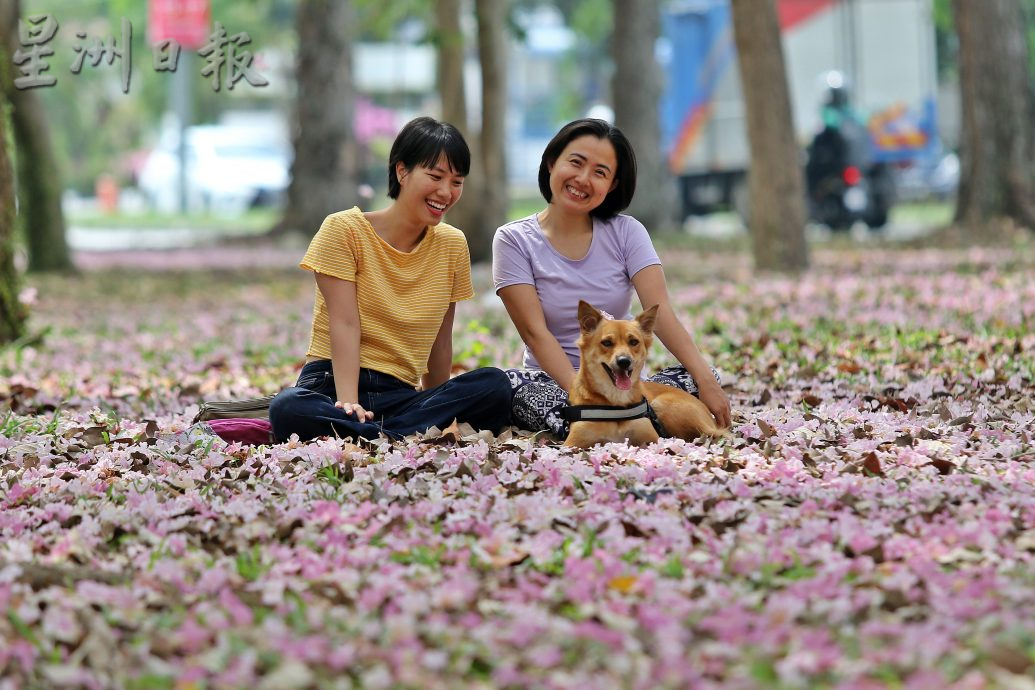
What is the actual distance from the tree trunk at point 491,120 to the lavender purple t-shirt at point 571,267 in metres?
10.1

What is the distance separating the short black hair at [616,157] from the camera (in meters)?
6.39

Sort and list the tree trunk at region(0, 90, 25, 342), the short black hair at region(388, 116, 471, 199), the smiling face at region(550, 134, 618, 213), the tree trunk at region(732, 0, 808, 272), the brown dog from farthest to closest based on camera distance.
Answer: the tree trunk at region(732, 0, 808, 272) → the tree trunk at region(0, 90, 25, 342) → the smiling face at region(550, 134, 618, 213) → the short black hair at region(388, 116, 471, 199) → the brown dog

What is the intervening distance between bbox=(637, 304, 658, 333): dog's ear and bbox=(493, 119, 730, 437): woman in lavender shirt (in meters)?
0.40

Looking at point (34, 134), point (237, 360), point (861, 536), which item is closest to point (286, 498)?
point (861, 536)

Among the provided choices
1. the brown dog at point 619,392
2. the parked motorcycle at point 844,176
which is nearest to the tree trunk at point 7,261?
the brown dog at point 619,392

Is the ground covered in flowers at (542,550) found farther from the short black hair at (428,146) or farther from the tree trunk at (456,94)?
the tree trunk at (456,94)

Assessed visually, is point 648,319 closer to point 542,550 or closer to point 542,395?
point 542,395

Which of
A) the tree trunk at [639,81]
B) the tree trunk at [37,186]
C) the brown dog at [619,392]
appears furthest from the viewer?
the tree trunk at [639,81]

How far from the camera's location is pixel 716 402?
636cm

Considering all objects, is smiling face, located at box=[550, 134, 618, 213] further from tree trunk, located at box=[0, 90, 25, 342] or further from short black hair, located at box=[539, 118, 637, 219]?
tree trunk, located at box=[0, 90, 25, 342]

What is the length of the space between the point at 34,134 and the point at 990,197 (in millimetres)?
12002

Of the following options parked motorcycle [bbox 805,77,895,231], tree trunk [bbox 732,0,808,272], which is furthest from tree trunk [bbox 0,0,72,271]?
parked motorcycle [bbox 805,77,895,231]

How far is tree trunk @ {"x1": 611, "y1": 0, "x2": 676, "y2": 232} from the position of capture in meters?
24.5

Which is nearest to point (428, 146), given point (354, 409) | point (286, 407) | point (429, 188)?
point (429, 188)
